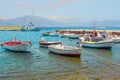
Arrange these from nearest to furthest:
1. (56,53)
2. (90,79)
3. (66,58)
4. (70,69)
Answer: (90,79)
(70,69)
(66,58)
(56,53)

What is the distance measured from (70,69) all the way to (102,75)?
13.7ft

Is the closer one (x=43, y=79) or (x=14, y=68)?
(x=43, y=79)

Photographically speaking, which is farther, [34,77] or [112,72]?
[112,72]

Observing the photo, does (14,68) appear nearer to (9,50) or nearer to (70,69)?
(70,69)

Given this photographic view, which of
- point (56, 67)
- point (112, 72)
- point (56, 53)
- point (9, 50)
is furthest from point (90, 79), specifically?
point (9, 50)

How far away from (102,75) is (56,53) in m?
15.9

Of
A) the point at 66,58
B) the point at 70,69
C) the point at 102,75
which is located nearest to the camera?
the point at 102,75

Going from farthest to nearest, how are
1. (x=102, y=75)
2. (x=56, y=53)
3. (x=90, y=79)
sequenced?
(x=56, y=53), (x=102, y=75), (x=90, y=79)

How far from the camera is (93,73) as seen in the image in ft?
79.5

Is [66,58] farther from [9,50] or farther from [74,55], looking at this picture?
[9,50]

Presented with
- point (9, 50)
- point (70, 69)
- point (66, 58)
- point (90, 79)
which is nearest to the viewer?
point (90, 79)

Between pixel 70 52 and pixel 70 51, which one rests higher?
pixel 70 51

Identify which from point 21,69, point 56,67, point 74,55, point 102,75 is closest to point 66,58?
point 74,55

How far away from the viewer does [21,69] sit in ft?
87.2
